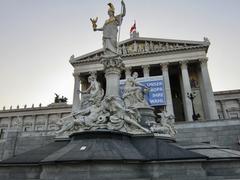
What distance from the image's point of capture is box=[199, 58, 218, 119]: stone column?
32862 millimetres

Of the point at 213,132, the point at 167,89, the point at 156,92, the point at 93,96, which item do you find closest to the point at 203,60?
the point at 167,89

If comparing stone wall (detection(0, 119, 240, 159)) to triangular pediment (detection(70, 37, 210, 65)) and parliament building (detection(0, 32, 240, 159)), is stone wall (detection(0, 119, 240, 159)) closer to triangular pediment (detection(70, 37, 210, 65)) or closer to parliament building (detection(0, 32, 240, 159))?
parliament building (detection(0, 32, 240, 159))

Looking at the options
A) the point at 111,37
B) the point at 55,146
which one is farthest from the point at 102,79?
the point at 55,146

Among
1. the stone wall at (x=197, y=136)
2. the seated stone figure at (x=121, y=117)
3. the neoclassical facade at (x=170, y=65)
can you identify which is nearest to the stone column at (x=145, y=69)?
the neoclassical facade at (x=170, y=65)

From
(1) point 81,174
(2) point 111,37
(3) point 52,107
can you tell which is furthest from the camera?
(3) point 52,107

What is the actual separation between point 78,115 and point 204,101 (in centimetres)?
3062

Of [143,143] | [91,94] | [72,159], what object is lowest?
[72,159]

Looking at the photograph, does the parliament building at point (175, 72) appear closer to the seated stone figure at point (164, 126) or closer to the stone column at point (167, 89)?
the stone column at point (167, 89)

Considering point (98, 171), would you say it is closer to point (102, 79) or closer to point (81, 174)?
point (81, 174)

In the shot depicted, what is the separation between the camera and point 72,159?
645 centimetres

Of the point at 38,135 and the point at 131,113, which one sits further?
the point at 38,135

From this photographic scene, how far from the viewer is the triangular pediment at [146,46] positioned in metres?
38.3

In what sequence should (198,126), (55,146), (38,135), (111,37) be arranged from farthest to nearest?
1. (38,135)
2. (198,126)
3. (111,37)
4. (55,146)

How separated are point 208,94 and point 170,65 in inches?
364
